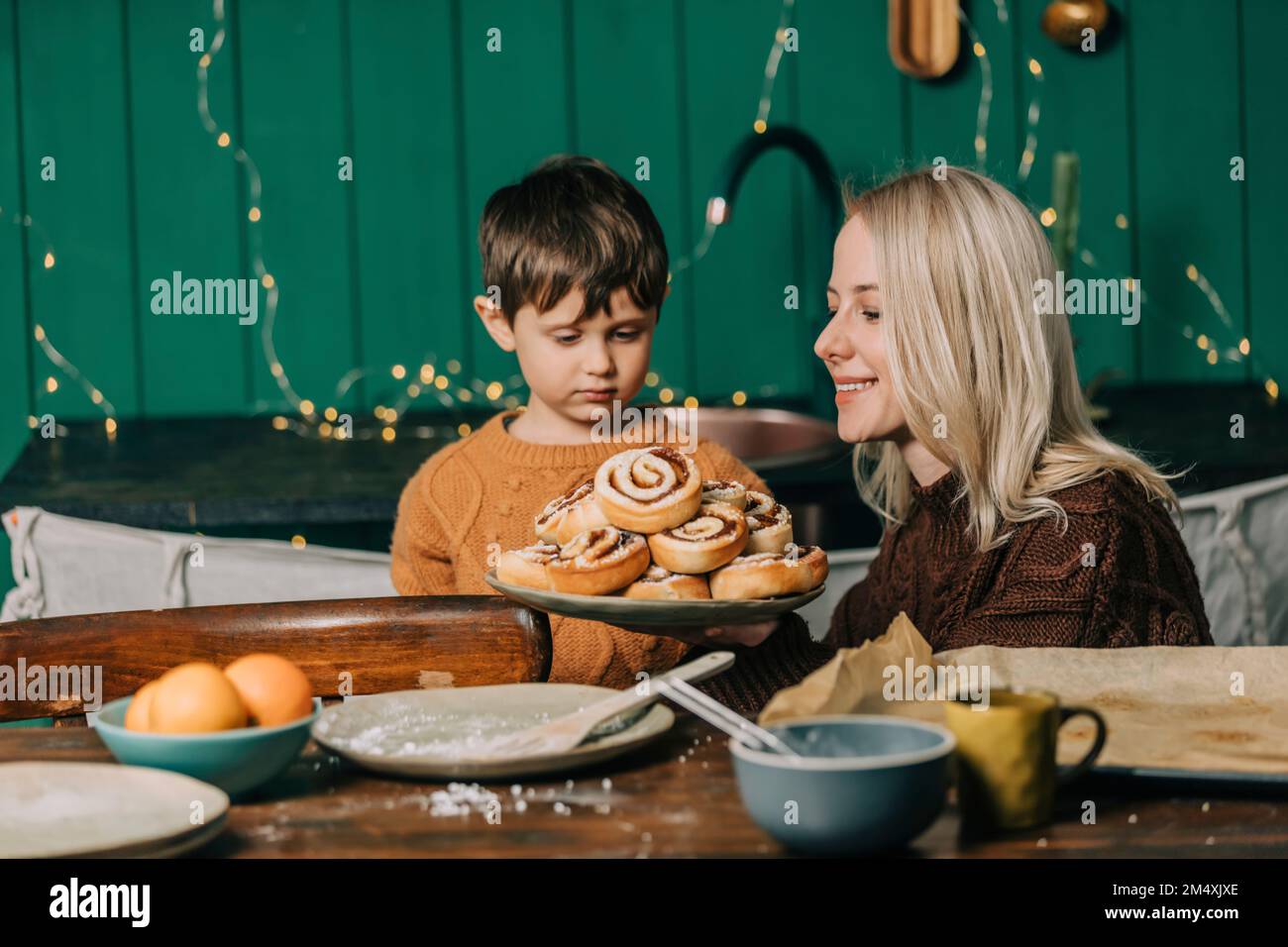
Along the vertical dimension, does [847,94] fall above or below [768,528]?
above

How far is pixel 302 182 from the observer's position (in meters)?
2.77

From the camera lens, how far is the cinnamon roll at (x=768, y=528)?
1228 millimetres

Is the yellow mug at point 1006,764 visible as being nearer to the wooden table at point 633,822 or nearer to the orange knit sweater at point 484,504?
the wooden table at point 633,822

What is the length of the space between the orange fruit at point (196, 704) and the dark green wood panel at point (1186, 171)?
232 centimetres

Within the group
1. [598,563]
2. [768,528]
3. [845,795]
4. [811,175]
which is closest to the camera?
[845,795]

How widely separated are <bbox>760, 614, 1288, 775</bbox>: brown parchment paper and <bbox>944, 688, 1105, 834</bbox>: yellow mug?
0.28ft

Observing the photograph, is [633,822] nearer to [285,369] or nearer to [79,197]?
[285,369]

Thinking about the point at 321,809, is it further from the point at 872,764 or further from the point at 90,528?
the point at 90,528

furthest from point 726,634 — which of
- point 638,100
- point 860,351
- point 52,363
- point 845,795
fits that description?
point 52,363

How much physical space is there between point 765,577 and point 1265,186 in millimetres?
2101
